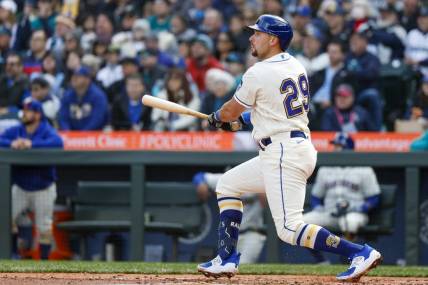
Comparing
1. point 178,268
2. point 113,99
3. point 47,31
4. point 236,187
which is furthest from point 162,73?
point 236,187

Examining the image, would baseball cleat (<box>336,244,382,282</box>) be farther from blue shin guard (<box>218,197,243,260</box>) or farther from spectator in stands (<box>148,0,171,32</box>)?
spectator in stands (<box>148,0,171,32</box>)

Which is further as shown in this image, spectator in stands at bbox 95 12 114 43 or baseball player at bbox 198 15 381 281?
spectator in stands at bbox 95 12 114 43

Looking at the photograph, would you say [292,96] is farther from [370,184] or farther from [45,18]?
[45,18]

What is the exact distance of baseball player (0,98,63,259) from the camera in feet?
34.8

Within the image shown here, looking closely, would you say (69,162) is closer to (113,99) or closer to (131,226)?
(131,226)

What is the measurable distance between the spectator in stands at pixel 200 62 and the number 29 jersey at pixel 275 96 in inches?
248

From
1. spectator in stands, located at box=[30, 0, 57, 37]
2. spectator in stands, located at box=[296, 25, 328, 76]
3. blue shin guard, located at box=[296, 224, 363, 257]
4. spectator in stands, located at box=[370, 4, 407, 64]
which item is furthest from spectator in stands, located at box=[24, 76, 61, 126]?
blue shin guard, located at box=[296, 224, 363, 257]

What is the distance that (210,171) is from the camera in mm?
10586

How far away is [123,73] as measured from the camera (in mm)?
13086

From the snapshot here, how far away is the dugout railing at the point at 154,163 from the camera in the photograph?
1016 centimetres

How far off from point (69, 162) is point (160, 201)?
3.19 ft

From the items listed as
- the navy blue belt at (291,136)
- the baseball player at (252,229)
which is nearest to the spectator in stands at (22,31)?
the baseball player at (252,229)

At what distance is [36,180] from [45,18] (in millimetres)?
4810

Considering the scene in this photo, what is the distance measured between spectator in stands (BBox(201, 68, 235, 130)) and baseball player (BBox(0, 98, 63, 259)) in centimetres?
204
